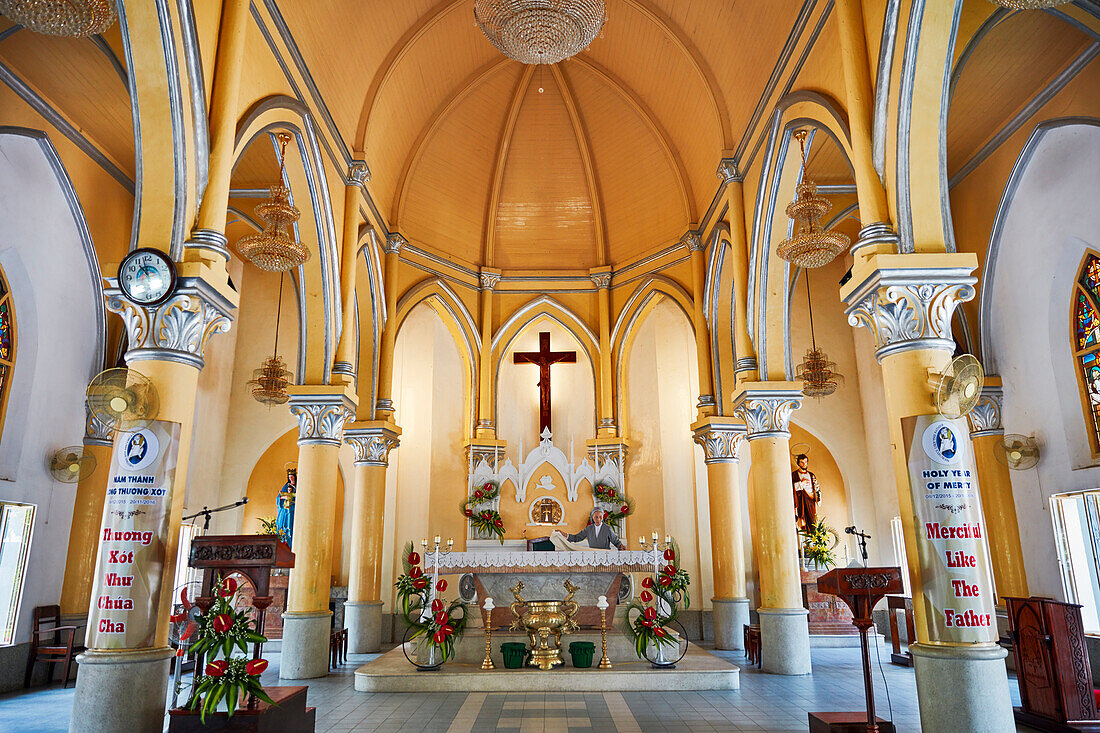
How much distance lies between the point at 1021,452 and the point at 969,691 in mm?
7215

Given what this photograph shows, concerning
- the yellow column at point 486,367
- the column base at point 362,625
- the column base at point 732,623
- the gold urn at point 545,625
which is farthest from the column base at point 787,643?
the yellow column at point 486,367

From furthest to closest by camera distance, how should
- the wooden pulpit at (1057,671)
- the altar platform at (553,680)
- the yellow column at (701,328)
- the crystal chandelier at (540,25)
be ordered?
1. the yellow column at (701,328)
2. the altar platform at (553,680)
3. the crystal chandelier at (540,25)
4. the wooden pulpit at (1057,671)

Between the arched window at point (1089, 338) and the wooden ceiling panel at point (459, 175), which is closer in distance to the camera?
the arched window at point (1089, 338)

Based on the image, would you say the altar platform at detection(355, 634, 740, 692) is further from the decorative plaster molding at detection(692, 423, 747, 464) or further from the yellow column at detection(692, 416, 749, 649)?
the decorative plaster molding at detection(692, 423, 747, 464)

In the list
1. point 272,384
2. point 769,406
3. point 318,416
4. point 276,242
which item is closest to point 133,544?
point 276,242

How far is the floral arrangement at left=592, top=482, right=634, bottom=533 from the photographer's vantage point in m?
15.7

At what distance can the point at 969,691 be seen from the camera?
255 inches

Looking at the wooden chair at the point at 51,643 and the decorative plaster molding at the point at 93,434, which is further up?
the decorative plaster molding at the point at 93,434

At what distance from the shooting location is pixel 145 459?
677 cm

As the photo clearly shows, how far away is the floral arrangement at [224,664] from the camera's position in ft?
21.1

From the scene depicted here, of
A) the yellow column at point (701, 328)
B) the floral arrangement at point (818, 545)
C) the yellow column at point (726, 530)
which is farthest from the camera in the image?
the floral arrangement at point (818, 545)

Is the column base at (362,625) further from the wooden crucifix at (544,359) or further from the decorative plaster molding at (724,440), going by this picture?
the decorative plaster molding at (724,440)

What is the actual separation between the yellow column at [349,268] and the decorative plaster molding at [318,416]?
44 cm

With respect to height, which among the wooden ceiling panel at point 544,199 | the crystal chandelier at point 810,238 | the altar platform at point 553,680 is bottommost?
the altar platform at point 553,680
